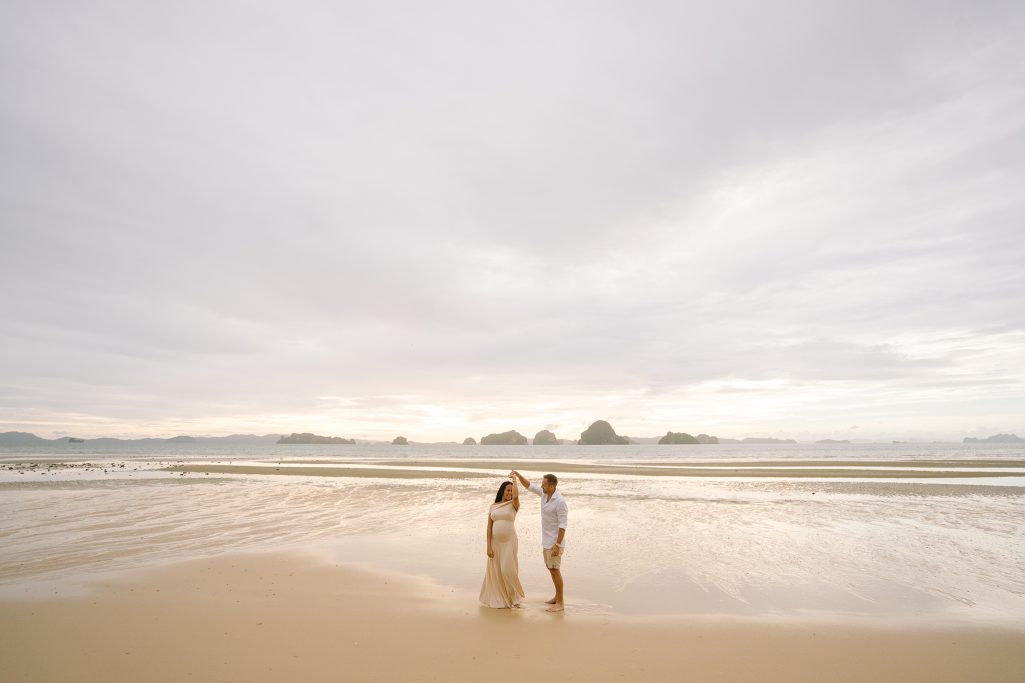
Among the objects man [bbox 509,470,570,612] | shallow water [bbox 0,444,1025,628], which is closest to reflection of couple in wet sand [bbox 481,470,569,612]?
man [bbox 509,470,570,612]

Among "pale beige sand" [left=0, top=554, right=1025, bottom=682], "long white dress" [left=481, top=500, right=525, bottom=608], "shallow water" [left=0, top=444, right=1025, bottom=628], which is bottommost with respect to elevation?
"shallow water" [left=0, top=444, right=1025, bottom=628]

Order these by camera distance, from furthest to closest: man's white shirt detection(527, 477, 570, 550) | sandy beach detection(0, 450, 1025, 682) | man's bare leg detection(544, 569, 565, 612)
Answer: man's white shirt detection(527, 477, 570, 550) → man's bare leg detection(544, 569, 565, 612) → sandy beach detection(0, 450, 1025, 682)

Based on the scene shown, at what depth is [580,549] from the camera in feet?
47.3

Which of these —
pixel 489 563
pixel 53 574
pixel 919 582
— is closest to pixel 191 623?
pixel 489 563

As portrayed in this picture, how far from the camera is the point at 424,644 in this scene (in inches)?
→ 303

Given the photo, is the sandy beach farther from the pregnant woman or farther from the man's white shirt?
the man's white shirt

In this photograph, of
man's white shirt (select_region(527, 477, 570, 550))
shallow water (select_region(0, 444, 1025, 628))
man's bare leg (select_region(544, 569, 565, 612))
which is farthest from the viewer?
shallow water (select_region(0, 444, 1025, 628))

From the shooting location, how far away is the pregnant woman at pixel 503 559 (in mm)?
9453

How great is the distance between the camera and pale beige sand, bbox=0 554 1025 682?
22.2 feet

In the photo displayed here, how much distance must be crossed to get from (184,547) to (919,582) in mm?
17801

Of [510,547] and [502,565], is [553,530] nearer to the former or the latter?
[510,547]

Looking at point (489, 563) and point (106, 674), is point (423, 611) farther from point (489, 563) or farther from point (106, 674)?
point (106, 674)

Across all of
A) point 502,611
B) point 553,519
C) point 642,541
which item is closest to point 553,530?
point 553,519

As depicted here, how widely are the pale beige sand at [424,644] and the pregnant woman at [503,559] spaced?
33 cm
